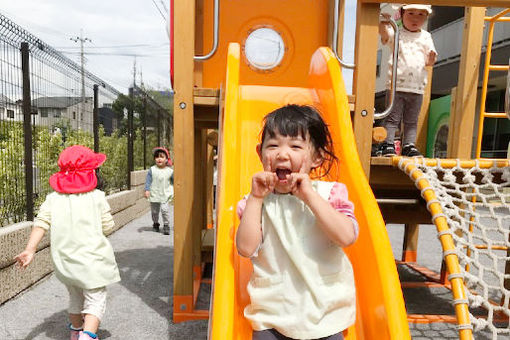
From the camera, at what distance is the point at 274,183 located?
1360 millimetres

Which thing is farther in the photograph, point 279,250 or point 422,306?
point 422,306

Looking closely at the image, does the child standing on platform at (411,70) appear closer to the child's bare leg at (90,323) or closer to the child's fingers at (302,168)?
the child's fingers at (302,168)

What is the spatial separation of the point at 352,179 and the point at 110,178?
646 centimetres

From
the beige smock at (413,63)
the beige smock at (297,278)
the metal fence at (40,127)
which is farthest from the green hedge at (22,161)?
the beige smock at (413,63)

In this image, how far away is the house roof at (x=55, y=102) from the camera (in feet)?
14.1

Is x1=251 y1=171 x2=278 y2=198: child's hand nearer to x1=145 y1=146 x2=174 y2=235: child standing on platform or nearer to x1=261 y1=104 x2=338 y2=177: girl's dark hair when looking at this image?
x1=261 y1=104 x2=338 y2=177: girl's dark hair

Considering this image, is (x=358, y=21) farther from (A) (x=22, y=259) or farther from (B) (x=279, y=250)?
(A) (x=22, y=259)

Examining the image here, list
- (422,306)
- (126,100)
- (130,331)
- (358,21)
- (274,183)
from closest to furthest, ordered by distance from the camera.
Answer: (274,183)
(358,21)
(130,331)
(422,306)
(126,100)

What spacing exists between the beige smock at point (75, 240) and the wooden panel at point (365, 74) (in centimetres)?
187

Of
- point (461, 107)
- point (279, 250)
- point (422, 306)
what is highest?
point (461, 107)

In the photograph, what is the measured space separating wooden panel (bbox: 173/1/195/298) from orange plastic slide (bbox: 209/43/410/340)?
0.49 m

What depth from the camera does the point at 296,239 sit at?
147 centimetres

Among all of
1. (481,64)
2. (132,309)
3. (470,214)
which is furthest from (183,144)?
(481,64)

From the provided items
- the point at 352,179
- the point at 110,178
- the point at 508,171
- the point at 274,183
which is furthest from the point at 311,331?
the point at 110,178
